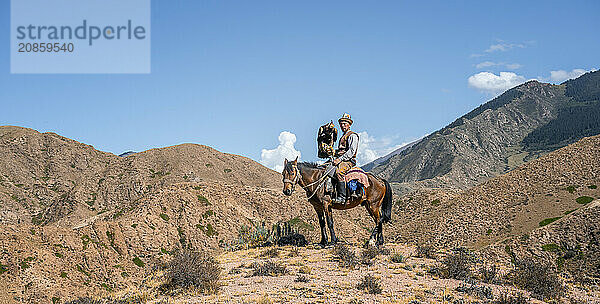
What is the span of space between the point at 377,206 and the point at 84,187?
55.3 meters

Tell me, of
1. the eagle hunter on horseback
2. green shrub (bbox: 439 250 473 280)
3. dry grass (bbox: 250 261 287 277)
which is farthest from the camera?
the eagle hunter on horseback

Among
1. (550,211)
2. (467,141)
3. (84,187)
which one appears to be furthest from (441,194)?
(467,141)

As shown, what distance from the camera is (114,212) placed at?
3528 centimetres

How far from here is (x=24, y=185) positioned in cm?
5591

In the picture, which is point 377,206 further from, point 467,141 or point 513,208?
point 467,141

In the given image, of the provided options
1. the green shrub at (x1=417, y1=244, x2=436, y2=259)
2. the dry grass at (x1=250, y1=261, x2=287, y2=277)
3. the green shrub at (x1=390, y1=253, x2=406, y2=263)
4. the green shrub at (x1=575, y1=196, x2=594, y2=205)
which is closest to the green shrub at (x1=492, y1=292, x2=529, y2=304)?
the green shrub at (x1=390, y1=253, x2=406, y2=263)

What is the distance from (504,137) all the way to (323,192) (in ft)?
497

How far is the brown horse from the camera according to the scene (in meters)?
13.0

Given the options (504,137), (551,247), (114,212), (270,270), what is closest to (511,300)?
(270,270)

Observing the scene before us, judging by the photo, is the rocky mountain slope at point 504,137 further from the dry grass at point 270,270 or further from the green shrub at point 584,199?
the dry grass at point 270,270

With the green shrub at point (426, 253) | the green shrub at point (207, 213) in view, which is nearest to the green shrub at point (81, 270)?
the green shrub at point (207, 213)

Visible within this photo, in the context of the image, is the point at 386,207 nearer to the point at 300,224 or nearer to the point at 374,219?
the point at 374,219

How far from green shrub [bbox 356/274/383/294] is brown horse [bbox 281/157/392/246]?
4.29 m

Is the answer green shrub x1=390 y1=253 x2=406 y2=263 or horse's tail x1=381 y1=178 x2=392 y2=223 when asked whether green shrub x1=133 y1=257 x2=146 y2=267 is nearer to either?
horse's tail x1=381 y1=178 x2=392 y2=223
